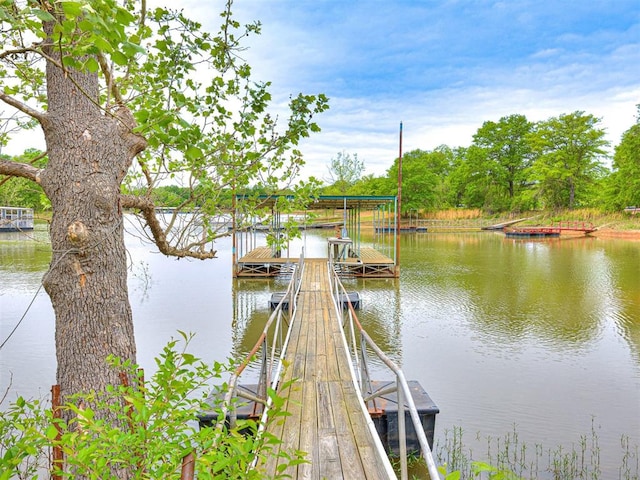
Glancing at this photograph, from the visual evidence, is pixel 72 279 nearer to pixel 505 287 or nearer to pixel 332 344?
pixel 332 344

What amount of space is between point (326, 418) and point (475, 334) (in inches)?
311

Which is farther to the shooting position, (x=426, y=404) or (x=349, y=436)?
(x=426, y=404)

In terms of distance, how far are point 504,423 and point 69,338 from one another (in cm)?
591

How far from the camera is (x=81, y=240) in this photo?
2.82 m

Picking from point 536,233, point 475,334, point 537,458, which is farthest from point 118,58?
point 536,233

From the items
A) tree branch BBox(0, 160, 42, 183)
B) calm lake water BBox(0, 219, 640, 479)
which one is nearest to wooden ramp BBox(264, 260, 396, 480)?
calm lake water BBox(0, 219, 640, 479)

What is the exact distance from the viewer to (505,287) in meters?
17.2

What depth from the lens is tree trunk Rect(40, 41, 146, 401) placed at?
113 inches

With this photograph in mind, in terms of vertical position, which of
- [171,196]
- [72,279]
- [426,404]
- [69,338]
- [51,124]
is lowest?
[426,404]

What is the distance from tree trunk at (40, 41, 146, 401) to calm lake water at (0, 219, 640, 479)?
771 mm

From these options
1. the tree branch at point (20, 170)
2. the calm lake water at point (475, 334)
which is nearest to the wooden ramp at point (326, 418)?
the calm lake water at point (475, 334)

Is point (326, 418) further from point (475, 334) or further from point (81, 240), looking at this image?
point (475, 334)

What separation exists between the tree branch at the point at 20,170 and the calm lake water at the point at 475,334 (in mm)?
717

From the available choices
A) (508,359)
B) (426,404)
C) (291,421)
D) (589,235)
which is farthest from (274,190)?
(589,235)
